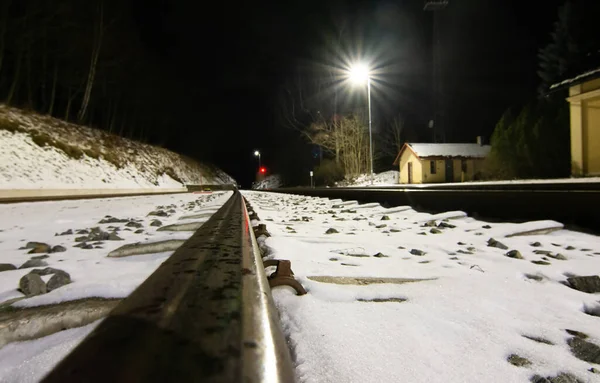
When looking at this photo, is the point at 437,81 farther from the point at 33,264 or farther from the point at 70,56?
the point at 33,264

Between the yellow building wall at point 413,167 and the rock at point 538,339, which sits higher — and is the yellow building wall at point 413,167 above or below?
above

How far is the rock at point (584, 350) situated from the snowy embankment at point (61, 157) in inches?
645

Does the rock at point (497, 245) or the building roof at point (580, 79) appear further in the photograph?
the building roof at point (580, 79)

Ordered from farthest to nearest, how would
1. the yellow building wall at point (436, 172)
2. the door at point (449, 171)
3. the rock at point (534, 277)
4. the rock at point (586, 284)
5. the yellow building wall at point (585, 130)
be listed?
the door at point (449, 171)
the yellow building wall at point (436, 172)
the yellow building wall at point (585, 130)
the rock at point (534, 277)
the rock at point (586, 284)

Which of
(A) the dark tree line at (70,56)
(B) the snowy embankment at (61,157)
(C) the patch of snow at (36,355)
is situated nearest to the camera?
(C) the patch of snow at (36,355)

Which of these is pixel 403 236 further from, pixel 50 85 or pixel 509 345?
pixel 50 85

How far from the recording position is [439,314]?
123cm

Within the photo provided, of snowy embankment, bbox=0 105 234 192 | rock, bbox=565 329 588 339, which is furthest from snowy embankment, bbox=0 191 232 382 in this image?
snowy embankment, bbox=0 105 234 192

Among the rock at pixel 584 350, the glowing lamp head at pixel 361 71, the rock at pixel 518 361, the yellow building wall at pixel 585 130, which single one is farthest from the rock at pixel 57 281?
the glowing lamp head at pixel 361 71

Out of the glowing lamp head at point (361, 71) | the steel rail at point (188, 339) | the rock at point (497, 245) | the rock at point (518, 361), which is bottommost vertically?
the rock at point (497, 245)

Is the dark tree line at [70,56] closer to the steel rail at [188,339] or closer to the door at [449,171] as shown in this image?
the steel rail at [188,339]

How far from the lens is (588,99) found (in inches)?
482

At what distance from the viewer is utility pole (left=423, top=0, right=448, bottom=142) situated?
3628 centimetres

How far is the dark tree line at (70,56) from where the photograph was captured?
1973cm
